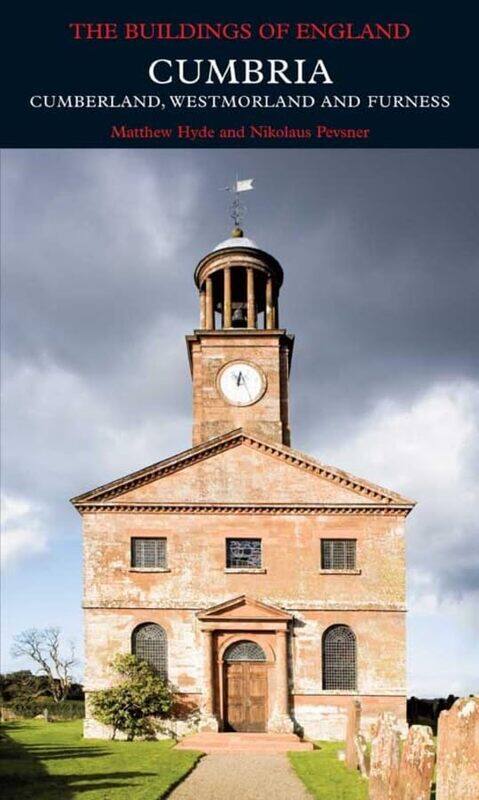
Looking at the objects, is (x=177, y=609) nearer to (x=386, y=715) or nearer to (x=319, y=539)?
(x=319, y=539)

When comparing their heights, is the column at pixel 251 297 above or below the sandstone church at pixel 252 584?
above

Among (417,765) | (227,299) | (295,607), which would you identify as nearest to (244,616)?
(295,607)

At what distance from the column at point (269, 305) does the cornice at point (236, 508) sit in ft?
30.0

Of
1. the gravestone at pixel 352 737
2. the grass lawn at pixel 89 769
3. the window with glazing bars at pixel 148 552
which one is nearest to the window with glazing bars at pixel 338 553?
the window with glazing bars at pixel 148 552

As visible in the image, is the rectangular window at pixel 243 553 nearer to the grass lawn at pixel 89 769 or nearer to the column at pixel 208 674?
the column at pixel 208 674

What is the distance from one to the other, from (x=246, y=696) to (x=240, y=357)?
46.7 feet

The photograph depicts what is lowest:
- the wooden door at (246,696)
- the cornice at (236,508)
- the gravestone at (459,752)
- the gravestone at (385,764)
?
the wooden door at (246,696)

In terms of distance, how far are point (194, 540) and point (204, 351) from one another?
9.05 meters

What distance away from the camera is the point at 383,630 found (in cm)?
2698

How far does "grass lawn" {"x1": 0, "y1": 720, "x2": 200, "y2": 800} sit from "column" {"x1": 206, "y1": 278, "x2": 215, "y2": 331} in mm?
17502

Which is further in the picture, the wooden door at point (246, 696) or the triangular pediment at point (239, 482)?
the triangular pediment at point (239, 482)

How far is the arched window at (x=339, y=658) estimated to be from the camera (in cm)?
2662

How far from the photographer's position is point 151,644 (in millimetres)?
27000

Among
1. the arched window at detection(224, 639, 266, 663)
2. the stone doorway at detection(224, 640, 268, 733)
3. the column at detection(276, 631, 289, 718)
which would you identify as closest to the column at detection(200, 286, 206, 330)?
the arched window at detection(224, 639, 266, 663)
